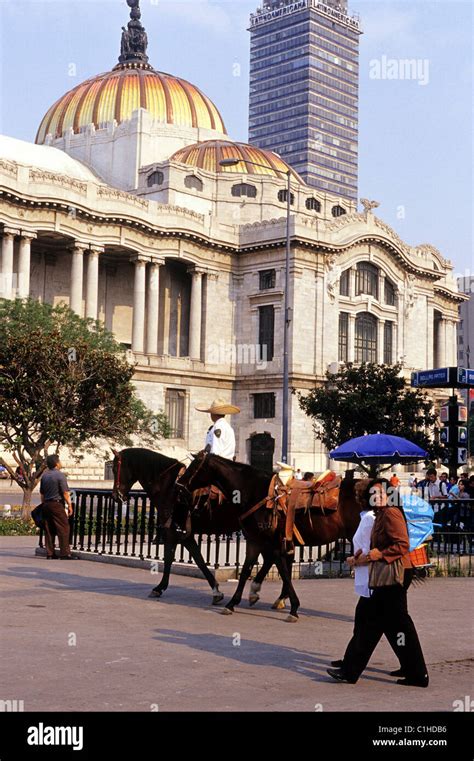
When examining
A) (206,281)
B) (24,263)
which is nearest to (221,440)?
(24,263)

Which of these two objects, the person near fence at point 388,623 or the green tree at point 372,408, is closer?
the person near fence at point 388,623

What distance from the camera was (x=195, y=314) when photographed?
6375cm

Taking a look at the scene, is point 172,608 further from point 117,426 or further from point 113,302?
point 113,302

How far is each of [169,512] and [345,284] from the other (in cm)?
5377

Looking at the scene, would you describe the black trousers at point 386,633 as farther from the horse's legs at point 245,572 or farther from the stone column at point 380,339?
the stone column at point 380,339

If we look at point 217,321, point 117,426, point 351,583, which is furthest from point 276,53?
point 351,583

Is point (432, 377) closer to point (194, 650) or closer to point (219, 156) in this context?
point (194, 650)

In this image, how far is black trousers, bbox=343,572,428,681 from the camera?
8.86 meters

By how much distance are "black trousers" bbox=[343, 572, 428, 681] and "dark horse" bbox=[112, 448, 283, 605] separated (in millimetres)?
4658

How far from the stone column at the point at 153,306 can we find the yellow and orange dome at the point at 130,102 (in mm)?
17395

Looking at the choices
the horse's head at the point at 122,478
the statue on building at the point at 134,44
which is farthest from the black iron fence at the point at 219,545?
the statue on building at the point at 134,44

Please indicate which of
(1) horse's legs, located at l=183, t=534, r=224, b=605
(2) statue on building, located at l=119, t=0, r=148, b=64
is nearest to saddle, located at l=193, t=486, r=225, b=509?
(1) horse's legs, located at l=183, t=534, r=224, b=605

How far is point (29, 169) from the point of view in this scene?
53.7m

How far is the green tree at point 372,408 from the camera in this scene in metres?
42.9
